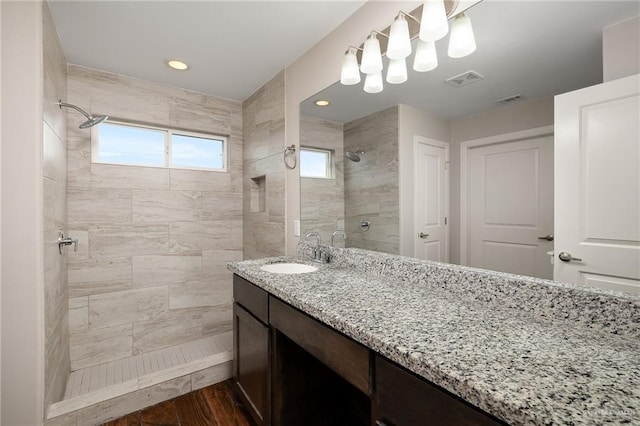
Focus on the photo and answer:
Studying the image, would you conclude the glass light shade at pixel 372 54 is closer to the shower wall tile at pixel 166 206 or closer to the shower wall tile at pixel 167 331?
the shower wall tile at pixel 166 206

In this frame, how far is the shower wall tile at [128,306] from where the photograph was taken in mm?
2338

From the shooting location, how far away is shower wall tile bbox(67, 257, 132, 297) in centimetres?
226

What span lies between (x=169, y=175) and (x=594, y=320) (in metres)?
2.88

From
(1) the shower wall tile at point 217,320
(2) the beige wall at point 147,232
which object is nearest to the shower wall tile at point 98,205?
(2) the beige wall at point 147,232

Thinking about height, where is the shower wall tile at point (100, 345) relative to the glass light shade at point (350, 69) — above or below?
below

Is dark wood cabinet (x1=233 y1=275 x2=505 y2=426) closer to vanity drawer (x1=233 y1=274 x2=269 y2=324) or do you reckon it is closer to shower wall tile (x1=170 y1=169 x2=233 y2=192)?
vanity drawer (x1=233 y1=274 x2=269 y2=324)

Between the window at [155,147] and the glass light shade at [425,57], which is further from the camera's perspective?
the window at [155,147]

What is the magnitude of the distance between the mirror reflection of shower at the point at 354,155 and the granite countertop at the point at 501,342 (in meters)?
0.75

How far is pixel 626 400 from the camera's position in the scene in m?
0.52

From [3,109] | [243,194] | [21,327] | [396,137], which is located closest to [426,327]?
[396,137]

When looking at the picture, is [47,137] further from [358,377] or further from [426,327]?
[426,327]

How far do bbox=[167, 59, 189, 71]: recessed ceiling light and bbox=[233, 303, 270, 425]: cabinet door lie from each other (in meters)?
1.83

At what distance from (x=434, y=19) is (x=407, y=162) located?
0.60 m

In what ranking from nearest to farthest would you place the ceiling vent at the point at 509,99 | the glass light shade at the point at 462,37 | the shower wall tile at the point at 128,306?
the ceiling vent at the point at 509,99, the glass light shade at the point at 462,37, the shower wall tile at the point at 128,306
